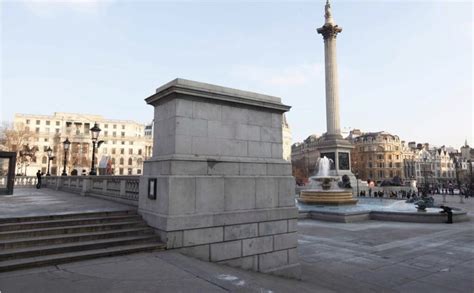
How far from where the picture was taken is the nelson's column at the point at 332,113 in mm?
45469

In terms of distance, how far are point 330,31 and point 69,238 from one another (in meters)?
49.7

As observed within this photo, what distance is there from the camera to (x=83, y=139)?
355 feet

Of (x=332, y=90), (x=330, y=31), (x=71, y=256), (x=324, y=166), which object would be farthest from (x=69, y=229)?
(x=330, y=31)

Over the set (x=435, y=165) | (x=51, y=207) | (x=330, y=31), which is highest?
(x=330, y=31)

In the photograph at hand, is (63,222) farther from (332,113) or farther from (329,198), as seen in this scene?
(332,113)

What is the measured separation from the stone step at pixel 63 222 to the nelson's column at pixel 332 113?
134ft

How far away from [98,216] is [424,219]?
18014 mm

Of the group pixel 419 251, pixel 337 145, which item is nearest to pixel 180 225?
pixel 419 251

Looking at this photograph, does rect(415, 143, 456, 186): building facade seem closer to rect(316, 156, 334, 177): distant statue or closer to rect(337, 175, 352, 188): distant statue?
rect(337, 175, 352, 188): distant statue

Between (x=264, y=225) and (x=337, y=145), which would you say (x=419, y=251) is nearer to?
(x=264, y=225)

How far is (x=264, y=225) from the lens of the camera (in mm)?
8398

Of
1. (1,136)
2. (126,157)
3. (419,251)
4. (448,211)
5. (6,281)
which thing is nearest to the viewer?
(6,281)

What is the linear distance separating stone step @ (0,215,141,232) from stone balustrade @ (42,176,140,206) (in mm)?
1508

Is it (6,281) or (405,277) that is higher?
(6,281)
